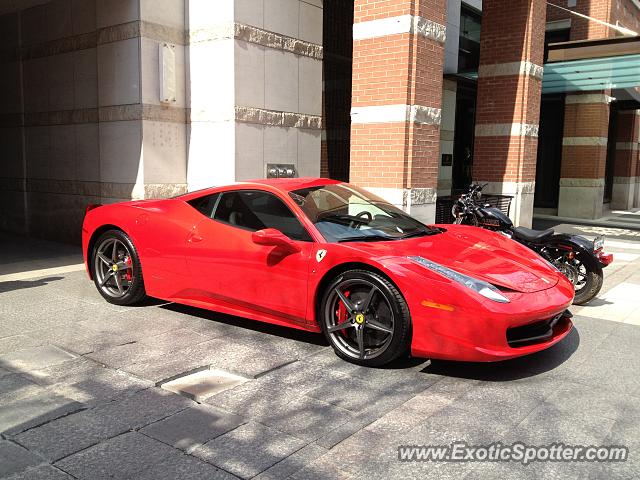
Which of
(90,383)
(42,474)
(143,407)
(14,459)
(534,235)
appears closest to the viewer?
(42,474)

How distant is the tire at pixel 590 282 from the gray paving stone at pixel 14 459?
5.60 metres

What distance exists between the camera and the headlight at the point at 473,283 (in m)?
4.07

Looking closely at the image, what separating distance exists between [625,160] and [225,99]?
19021 mm

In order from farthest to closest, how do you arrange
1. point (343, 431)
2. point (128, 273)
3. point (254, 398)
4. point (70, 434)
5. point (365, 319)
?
point (128, 273) < point (365, 319) < point (254, 398) < point (343, 431) < point (70, 434)

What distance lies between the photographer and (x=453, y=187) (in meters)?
16.8

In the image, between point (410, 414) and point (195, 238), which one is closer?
point (410, 414)

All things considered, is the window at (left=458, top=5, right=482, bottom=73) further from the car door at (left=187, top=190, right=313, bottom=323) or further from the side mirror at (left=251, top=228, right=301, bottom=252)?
the side mirror at (left=251, top=228, right=301, bottom=252)

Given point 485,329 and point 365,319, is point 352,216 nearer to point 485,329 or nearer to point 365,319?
point 365,319

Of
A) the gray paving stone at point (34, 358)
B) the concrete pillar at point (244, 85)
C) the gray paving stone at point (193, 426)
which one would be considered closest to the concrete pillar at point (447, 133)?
the concrete pillar at point (244, 85)

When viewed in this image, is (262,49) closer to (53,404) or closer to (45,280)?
(45,280)

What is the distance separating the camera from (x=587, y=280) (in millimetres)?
6375

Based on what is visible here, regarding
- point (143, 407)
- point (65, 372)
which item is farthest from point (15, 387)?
point (143, 407)

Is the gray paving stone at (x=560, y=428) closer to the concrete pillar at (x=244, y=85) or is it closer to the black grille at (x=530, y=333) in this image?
the black grille at (x=530, y=333)

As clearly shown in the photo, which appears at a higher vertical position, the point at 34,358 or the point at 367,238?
the point at 367,238
